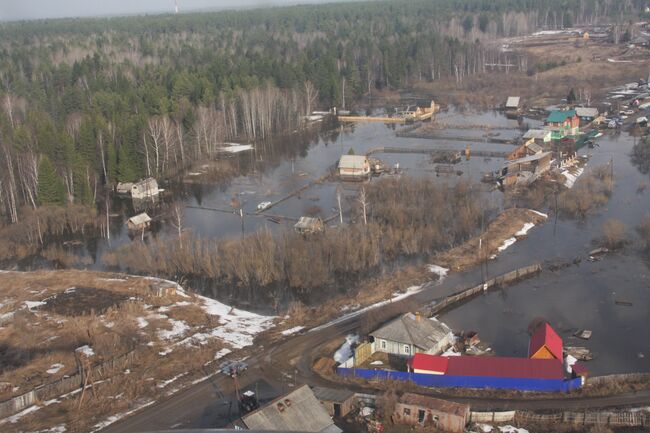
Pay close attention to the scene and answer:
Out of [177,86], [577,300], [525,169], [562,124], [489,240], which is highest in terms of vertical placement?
[177,86]

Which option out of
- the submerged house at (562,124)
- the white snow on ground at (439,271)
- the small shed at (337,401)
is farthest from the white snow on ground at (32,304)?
the submerged house at (562,124)

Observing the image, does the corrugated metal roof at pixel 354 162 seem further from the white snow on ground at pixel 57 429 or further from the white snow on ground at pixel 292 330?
the white snow on ground at pixel 57 429

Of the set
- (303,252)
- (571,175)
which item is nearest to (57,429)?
(303,252)

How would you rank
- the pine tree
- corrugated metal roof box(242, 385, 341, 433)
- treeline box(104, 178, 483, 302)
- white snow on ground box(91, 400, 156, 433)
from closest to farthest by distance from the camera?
corrugated metal roof box(242, 385, 341, 433)
white snow on ground box(91, 400, 156, 433)
treeline box(104, 178, 483, 302)
the pine tree

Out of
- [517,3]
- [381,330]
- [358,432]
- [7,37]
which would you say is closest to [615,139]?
[381,330]

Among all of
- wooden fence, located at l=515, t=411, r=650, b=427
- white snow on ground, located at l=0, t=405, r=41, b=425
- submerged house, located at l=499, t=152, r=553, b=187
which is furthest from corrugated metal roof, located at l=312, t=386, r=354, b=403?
submerged house, located at l=499, t=152, r=553, b=187

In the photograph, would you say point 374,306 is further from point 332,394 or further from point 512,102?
point 512,102

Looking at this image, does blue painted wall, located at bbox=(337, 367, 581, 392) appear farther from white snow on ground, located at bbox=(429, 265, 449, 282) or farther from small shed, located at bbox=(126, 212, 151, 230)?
small shed, located at bbox=(126, 212, 151, 230)
